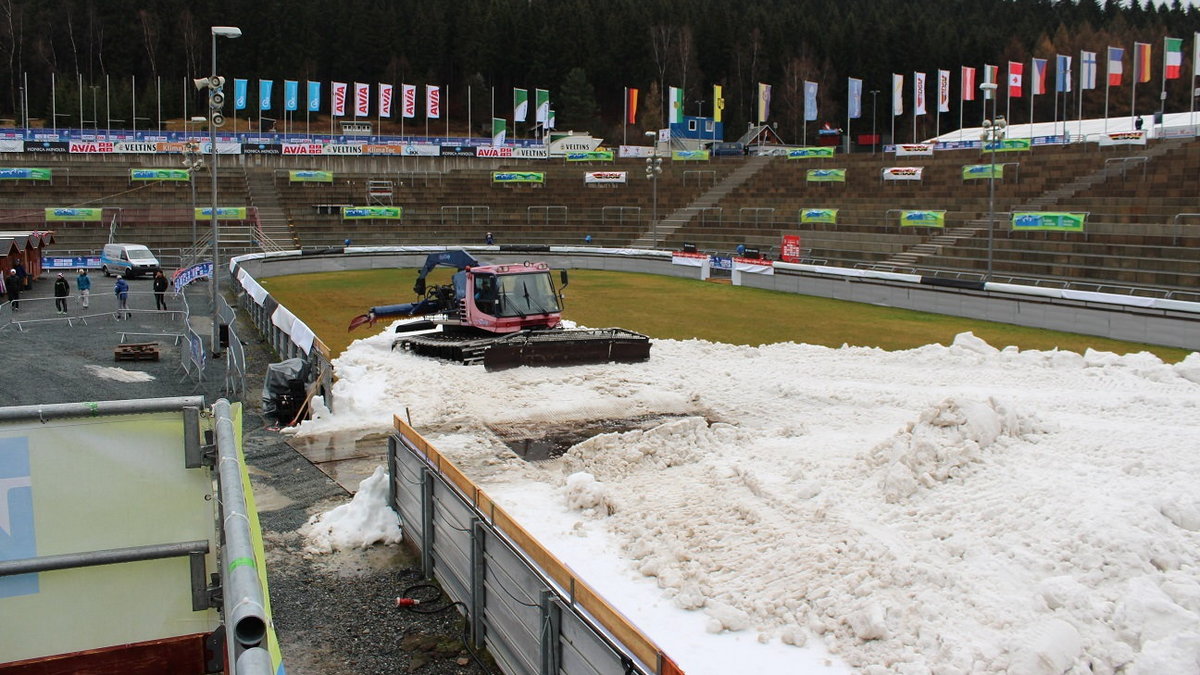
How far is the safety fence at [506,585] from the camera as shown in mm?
6883

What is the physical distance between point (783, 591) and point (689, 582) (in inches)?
34.4

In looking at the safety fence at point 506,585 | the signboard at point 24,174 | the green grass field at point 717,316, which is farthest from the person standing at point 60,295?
the signboard at point 24,174

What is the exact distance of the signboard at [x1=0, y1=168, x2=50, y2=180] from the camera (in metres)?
60.2

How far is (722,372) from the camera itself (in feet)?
66.6

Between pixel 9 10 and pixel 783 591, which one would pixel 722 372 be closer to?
pixel 783 591

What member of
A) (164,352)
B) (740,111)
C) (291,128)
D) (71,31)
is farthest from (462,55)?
(164,352)

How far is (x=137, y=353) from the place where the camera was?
77.4 ft

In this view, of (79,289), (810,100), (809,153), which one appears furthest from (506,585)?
(810,100)

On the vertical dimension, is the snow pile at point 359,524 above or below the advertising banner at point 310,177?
below

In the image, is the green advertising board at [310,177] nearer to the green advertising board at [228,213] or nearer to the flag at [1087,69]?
the green advertising board at [228,213]

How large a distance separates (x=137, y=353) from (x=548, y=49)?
96.4 m

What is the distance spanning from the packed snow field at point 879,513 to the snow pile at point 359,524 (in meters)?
0.08

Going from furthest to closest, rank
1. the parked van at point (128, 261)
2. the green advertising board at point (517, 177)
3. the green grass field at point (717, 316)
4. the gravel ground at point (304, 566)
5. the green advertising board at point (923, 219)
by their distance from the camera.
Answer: the green advertising board at point (517, 177)
the parked van at point (128, 261)
the green advertising board at point (923, 219)
the green grass field at point (717, 316)
the gravel ground at point (304, 566)

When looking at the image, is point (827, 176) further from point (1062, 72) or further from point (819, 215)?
point (1062, 72)
